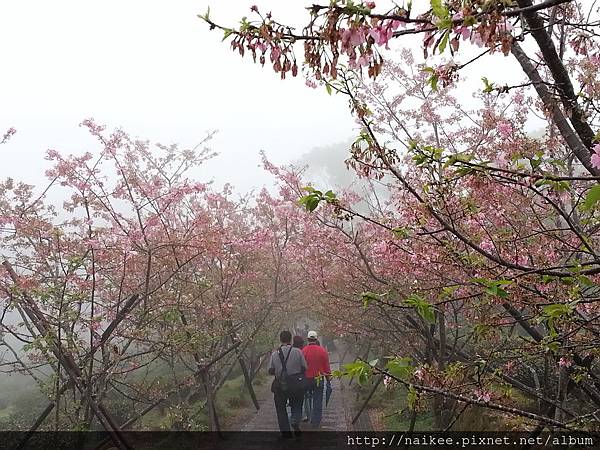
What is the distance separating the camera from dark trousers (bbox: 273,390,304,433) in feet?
26.9

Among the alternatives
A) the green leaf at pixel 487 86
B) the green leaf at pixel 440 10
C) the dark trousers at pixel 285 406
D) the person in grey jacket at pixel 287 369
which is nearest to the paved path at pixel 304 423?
the dark trousers at pixel 285 406

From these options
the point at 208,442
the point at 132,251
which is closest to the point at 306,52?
the point at 132,251

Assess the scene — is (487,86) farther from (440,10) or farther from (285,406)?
(285,406)

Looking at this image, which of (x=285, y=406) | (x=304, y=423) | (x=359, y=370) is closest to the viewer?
(x=359, y=370)

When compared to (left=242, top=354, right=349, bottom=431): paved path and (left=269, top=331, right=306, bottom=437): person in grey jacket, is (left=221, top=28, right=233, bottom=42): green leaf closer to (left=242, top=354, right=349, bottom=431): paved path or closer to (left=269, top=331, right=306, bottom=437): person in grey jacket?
(left=269, top=331, right=306, bottom=437): person in grey jacket

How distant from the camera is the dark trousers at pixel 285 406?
8211mm

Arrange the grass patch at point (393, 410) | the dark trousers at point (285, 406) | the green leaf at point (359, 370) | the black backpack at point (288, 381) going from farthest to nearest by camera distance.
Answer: the grass patch at point (393, 410) → the dark trousers at point (285, 406) → the black backpack at point (288, 381) → the green leaf at point (359, 370)

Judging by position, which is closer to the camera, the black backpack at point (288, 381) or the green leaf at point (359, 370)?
the green leaf at point (359, 370)

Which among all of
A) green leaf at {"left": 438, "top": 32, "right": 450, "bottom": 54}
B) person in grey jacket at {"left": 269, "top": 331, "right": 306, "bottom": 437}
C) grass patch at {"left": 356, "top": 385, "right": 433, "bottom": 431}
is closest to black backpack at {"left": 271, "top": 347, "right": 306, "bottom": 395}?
person in grey jacket at {"left": 269, "top": 331, "right": 306, "bottom": 437}

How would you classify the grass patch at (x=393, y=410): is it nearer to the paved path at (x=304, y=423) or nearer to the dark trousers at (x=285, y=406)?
the paved path at (x=304, y=423)

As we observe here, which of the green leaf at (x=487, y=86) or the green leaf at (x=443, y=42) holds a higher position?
the green leaf at (x=487, y=86)

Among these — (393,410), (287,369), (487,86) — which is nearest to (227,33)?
(487,86)

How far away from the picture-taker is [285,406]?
27.5 feet

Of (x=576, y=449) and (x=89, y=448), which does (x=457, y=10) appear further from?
A: (x=89, y=448)
